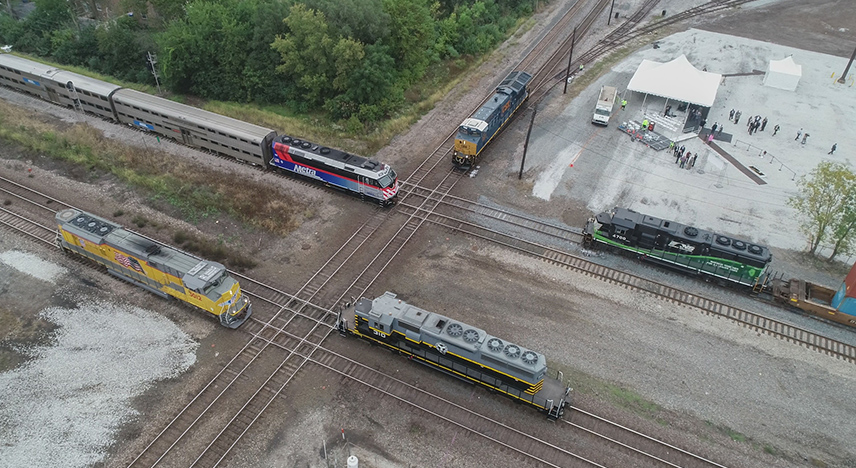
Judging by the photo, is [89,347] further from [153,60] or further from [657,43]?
[657,43]

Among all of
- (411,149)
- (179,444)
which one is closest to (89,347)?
(179,444)

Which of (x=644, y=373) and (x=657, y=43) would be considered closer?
(x=644, y=373)

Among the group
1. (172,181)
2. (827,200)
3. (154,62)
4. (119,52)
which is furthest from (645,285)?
(119,52)

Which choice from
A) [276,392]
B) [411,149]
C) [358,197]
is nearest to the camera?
[276,392]

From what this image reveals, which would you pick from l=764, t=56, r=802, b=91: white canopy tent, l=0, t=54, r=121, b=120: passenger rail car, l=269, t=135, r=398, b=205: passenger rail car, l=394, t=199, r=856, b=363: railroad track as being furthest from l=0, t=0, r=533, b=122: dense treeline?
l=764, t=56, r=802, b=91: white canopy tent

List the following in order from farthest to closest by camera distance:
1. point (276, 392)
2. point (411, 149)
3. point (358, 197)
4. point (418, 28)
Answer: point (418, 28), point (411, 149), point (358, 197), point (276, 392)

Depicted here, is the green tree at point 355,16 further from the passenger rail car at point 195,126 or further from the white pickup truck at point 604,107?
the white pickup truck at point 604,107

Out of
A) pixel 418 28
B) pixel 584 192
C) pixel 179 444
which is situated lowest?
pixel 179 444

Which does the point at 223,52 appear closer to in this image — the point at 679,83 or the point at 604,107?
the point at 604,107
